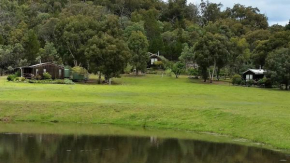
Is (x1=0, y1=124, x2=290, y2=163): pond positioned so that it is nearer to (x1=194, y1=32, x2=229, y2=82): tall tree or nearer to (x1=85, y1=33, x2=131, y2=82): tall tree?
(x1=85, y1=33, x2=131, y2=82): tall tree

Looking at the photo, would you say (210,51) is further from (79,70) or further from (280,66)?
(79,70)

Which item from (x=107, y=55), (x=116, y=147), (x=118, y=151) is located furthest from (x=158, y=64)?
(x=118, y=151)

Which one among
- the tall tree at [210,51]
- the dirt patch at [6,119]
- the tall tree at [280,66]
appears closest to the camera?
the dirt patch at [6,119]

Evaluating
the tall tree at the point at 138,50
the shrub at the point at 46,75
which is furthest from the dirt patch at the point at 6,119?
the tall tree at the point at 138,50

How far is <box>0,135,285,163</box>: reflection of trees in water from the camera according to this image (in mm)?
19797

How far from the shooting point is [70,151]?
21484 mm

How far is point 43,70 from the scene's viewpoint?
272 feet

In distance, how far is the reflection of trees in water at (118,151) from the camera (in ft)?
65.0

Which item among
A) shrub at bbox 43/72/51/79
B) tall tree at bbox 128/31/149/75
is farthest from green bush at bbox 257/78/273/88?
shrub at bbox 43/72/51/79

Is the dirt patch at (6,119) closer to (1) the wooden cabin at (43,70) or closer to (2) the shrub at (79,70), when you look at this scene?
(2) the shrub at (79,70)

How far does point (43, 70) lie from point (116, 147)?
208 ft

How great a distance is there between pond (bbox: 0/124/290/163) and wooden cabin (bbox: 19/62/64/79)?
52876mm

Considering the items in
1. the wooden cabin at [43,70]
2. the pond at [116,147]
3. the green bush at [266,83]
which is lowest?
the pond at [116,147]

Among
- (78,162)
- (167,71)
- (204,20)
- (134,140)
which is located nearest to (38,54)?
(167,71)
